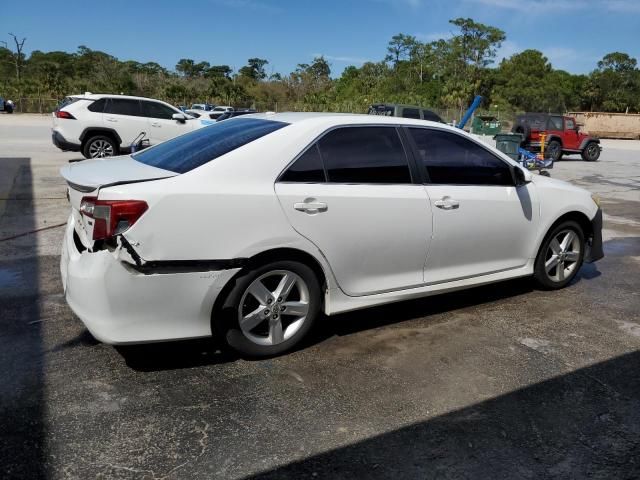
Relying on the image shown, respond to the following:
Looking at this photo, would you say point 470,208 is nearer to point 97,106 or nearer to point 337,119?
point 337,119

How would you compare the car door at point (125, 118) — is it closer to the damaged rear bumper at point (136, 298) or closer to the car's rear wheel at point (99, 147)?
the car's rear wheel at point (99, 147)

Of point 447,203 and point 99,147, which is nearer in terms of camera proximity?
point 447,203

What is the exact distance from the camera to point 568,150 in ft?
68.6

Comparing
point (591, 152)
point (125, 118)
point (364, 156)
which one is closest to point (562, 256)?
point (364, 156)

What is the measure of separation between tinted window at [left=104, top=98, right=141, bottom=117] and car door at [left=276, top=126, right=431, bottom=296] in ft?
36.1

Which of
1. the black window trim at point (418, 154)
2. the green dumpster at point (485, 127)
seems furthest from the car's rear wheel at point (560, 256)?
the green dumpster at point (485, 127)

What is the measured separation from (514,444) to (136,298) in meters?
2.13

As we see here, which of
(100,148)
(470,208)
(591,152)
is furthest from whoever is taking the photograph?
(591,152)

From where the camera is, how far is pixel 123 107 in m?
13.6

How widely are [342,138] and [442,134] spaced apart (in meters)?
0.92

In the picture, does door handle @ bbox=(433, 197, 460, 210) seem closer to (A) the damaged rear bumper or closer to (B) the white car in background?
(A) the damaged rear bumper

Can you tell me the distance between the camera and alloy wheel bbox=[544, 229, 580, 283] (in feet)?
16.9

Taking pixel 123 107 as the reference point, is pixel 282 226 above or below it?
below

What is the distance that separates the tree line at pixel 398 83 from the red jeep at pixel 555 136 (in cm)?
2937
